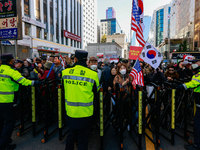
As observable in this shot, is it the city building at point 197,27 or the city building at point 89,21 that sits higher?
the city building at point 89,21

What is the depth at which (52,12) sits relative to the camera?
29.4 m

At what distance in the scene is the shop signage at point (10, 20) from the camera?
21.4 ft

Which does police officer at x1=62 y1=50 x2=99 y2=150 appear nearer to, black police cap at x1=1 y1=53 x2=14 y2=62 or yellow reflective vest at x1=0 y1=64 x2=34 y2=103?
yellow reflective vest at x1=0 y1=64 x2=34 y2=103

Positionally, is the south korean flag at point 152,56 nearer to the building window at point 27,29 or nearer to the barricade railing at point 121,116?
the barricade railing at point 121,116

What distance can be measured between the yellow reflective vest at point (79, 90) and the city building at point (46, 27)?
1880 centimetres

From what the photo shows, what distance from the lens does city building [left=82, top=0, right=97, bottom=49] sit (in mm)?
63969

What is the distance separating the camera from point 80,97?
2223 mm

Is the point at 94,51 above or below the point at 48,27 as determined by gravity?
below

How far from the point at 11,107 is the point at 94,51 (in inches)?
1354

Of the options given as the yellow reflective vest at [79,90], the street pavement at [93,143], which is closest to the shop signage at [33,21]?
the street pavement at [93,143]

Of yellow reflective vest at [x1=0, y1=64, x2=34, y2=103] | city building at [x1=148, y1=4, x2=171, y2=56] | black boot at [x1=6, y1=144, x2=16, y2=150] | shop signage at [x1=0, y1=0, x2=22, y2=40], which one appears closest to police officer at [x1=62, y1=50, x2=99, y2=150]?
yellow reflective vest at [x1=0, y1=64, x2=34, y2=103]

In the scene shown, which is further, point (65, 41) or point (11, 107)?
point (65, 41)

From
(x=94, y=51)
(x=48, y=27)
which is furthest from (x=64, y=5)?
(x=94, y=51)

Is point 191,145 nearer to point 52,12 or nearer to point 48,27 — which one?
→ point 48,27
